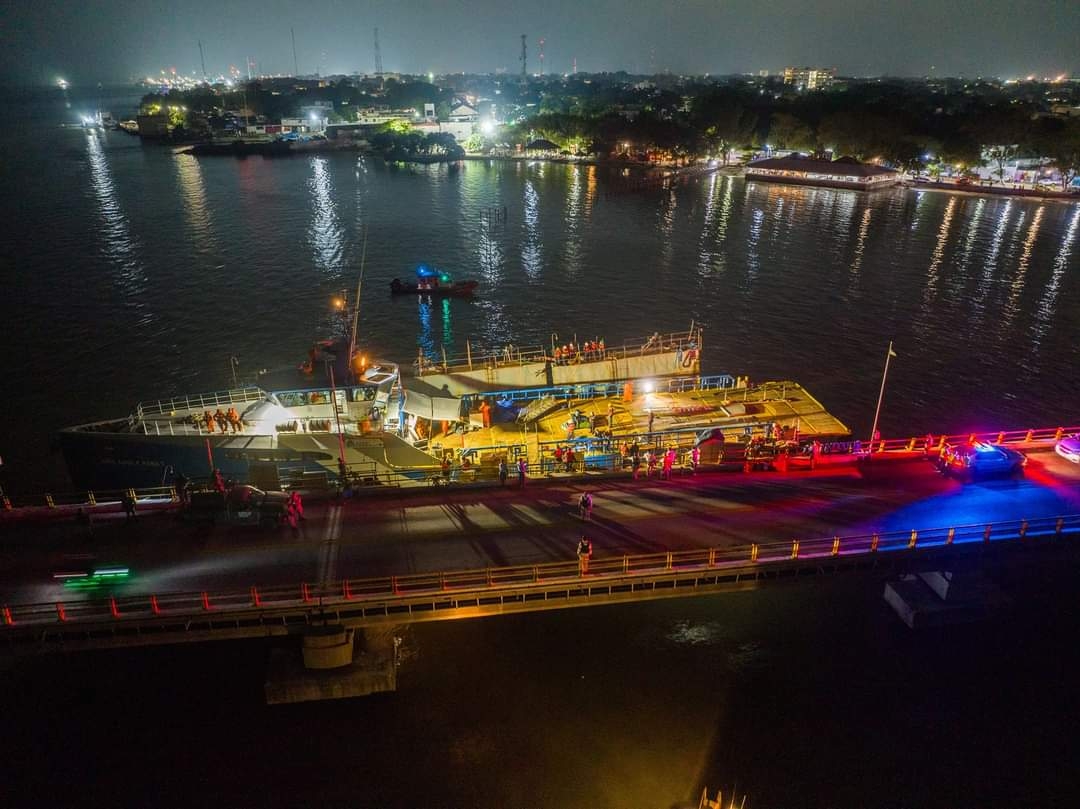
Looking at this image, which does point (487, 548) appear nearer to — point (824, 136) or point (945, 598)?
point (945, 598)

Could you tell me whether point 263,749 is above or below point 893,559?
below

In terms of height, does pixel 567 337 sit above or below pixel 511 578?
below

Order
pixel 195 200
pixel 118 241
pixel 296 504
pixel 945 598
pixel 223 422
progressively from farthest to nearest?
pixel 195 200, pixel 118 241, pixel 223 422, pixel 945 598, pixel 296 504

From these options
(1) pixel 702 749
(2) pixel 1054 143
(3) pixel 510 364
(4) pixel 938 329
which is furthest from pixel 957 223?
(1) pixel 702 749

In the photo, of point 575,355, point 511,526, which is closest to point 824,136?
point 575,355

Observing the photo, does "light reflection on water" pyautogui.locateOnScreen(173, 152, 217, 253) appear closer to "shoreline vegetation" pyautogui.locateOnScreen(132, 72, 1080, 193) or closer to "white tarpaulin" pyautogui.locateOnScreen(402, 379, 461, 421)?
"shoreline vegetation" pyautogui.locateOnScreen(132, 72, 1080, 193)

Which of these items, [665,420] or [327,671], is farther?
[665,420]

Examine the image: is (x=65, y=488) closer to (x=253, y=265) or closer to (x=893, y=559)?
(x=893, y=559)
